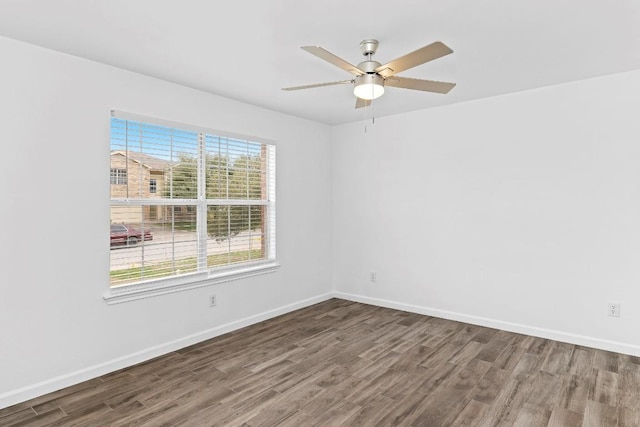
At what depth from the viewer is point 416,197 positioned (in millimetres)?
4578

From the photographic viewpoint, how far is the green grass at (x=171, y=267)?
316cm

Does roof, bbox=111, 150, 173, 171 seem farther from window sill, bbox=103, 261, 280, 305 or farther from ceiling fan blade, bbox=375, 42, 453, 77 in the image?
ceiling fan blade, bbox=375, 42, 453, 77

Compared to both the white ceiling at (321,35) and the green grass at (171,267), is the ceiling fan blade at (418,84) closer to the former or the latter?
the white ceiling at (321,35)

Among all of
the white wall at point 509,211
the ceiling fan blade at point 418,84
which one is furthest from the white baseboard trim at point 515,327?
the ceiling fan blade at point 418,84

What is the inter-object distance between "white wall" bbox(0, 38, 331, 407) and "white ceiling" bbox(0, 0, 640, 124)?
0.20 meters

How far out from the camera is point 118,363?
3.04 meters

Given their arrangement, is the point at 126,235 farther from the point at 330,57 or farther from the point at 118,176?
the point at 330,57

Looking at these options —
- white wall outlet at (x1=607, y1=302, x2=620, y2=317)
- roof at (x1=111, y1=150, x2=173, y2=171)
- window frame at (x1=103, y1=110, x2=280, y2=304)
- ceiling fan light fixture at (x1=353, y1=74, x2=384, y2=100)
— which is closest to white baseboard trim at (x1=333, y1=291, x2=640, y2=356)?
white wall outlet at (x1=607, y1=302, x2=620, y2=317)

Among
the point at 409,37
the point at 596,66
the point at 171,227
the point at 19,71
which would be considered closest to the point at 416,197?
the point at 596,66

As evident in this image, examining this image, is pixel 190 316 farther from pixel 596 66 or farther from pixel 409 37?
pixel 596 66

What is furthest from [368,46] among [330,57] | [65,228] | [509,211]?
[65,228]

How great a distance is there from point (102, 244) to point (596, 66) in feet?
13.9

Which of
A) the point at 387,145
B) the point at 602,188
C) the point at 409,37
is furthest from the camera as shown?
the point at 387,145

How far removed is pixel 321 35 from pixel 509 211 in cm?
267
